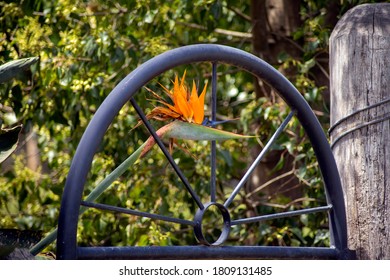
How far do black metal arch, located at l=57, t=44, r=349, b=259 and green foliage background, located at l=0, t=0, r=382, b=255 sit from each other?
1.64 metres

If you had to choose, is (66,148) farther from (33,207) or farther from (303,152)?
(303,152)

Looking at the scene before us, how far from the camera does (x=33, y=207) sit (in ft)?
15.6

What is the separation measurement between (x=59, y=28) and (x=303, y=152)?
1448 millimetres

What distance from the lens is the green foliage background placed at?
4074 mm

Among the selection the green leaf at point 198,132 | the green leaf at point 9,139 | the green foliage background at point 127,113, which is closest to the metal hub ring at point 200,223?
the green leaf at point 198,132

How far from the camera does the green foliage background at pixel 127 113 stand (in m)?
4.07

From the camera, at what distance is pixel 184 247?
1972 millimetres

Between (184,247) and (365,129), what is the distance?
0.78m

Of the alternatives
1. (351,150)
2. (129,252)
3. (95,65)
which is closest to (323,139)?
(351,150)

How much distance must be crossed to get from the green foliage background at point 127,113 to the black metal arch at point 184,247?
1638mm

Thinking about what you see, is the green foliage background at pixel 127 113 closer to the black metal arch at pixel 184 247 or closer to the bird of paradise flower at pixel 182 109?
the black metal arch at pixel 184 247

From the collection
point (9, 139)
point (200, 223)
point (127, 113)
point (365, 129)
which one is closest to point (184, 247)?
point (200, 223)
